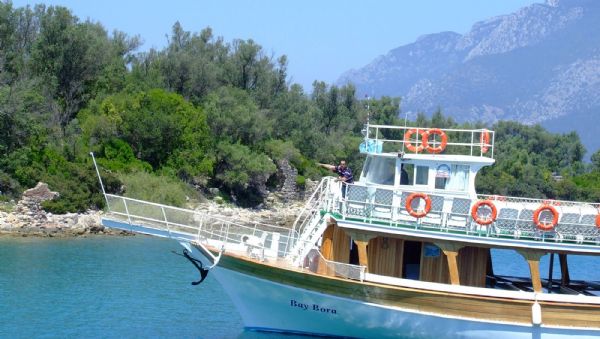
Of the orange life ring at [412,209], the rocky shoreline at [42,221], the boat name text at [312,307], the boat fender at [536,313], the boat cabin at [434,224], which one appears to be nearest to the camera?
the boat fender at [536,313]

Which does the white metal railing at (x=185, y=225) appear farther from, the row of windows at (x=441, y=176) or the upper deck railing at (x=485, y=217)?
the row of windows at (x=441, y=176)

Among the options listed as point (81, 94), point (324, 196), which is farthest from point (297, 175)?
point (324, 196)

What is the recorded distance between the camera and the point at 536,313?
2003 cm

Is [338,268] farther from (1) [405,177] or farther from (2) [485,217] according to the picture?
(2) [485,217]

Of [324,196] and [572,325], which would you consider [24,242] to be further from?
[572,325]

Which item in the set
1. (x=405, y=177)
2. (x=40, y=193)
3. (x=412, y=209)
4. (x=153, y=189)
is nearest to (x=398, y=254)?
(x=412, y=209)

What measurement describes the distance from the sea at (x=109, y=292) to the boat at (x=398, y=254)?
58.6 inches

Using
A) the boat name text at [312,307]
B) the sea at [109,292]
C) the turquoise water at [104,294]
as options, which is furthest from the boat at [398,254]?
the turquoise water at [104,294]

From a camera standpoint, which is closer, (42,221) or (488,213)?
(488,213)

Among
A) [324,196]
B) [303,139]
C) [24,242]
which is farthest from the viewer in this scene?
[303,139]

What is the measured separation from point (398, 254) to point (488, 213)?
2.17 metres

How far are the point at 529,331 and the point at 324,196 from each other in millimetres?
5188

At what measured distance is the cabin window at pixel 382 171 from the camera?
2205cm

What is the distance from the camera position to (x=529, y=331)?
20.2m
